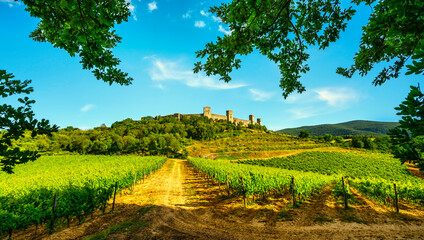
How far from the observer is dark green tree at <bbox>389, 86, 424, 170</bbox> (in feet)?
5.60

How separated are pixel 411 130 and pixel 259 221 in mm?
7812

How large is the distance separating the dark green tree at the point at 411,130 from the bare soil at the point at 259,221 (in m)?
5.86

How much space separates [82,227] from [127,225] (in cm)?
191

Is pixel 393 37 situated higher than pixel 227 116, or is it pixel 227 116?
pixel 227 116

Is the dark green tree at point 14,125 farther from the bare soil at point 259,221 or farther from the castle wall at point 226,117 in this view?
the castle wall at point 226,117

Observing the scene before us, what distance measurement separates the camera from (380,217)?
27.5 feet

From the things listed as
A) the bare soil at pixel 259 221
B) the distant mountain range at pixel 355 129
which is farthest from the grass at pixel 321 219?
the distant mountain range at pixel 355 129

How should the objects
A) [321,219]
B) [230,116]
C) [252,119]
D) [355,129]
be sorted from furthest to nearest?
[355,129] → [252,119] → [230,116] → [321,219]

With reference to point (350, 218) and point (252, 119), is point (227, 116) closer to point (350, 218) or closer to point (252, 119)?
point (252, 119)

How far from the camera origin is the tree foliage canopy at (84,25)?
7.80ft

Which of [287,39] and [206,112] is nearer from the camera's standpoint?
[287,39]

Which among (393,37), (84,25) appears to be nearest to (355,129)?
(393,37)

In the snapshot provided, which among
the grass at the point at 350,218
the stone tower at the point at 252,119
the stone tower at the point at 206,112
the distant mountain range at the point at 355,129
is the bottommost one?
the grass at the point at 350,218

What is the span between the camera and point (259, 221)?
795 centimetres
